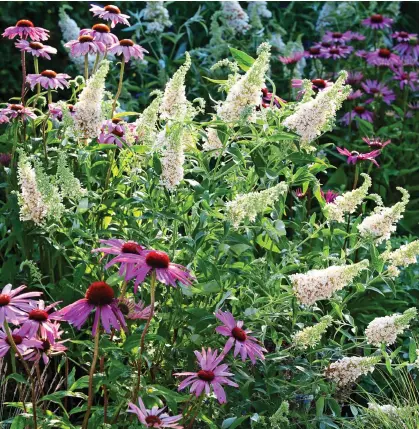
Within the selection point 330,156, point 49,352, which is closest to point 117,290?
point 49,352

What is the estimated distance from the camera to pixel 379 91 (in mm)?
5355

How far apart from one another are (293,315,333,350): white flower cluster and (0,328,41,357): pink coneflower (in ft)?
2.54

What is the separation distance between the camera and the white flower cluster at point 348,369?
262 centimetres

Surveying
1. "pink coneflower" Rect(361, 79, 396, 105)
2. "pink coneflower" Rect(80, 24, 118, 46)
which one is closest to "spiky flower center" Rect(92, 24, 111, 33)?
"pink coneflower" Rect(80, 24, 118, 46)

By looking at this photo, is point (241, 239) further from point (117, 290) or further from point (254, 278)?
point (117, 290)

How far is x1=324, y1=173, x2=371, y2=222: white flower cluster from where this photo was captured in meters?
2.75

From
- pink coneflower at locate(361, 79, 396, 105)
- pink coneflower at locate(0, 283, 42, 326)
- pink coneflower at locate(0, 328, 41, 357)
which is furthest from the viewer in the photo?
pink coneflower at locate(361, 79, 396, 105)

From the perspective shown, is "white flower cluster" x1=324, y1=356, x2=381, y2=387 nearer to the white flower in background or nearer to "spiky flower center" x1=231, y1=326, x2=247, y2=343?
"spiky flower center" x1=231, y1=326, x2=247, y2=343

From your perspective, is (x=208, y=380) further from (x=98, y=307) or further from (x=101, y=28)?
(x=101, y=28)

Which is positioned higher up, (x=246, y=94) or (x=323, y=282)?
(x=246, y=94)

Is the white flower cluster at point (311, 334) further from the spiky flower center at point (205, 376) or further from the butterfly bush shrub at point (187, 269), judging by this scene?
the spiky flower center at point (205, 376)

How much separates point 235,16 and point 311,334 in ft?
10.7

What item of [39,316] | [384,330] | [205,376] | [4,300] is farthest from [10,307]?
[384,330]

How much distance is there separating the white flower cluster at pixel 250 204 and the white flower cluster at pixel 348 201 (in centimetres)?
31
